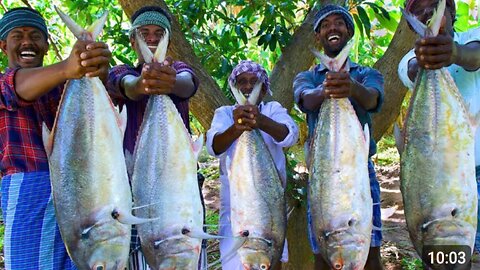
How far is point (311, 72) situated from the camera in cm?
285

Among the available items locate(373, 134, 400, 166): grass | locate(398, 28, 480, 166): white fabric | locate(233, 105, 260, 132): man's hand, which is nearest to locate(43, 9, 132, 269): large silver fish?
locate(233, 105, 260, 132): man's hand

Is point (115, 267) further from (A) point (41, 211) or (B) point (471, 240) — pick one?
(B) point (471, 240)

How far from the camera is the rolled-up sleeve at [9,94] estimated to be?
202 cm

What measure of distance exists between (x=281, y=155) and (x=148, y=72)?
106 centimetres

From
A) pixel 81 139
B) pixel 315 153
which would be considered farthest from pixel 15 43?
Result: pixel 315 153

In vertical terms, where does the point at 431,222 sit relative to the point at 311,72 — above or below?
below

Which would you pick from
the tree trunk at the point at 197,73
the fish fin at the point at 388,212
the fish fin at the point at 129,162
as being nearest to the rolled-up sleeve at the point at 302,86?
the fish fin at the point at 129,162

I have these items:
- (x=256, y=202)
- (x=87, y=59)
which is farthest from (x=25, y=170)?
(x=256, y=202)

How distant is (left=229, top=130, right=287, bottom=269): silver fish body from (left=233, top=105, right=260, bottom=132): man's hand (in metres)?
0.13

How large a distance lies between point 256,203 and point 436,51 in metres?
1.04

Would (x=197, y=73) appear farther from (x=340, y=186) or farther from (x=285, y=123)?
(x=340, y=186)

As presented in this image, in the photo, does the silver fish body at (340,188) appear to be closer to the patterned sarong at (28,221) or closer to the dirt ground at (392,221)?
the dirt ground at (392,221)
